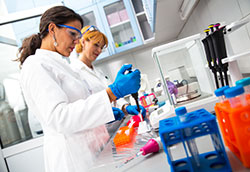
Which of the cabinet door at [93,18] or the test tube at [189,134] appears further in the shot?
the cabinet door at [93,18]

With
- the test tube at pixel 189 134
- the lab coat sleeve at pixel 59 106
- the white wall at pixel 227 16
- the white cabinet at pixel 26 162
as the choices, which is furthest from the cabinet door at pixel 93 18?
the test tube at pixel 189 134

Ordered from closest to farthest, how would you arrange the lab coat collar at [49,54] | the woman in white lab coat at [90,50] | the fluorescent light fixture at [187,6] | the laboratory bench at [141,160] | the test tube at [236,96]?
1. the test tube at [236,96]
2. the laboratory bench at [141,160]
3. the lab coat collar at [49,54]
4. the fluorescent light fixture at [187,6]
5. the woman in white lab coat at [90,50]

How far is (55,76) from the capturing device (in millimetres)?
1057

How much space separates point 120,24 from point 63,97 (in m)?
2.31

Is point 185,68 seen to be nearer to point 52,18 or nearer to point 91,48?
point 52,18

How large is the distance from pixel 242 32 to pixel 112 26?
214cm

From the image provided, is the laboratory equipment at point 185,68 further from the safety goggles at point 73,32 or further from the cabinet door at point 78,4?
the cabinet door at point 78,4

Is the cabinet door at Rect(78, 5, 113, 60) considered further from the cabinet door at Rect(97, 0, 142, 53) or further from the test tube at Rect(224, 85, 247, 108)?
the test tube at Rect(224, 85, 247, 108)

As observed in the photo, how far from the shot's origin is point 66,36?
118 cm

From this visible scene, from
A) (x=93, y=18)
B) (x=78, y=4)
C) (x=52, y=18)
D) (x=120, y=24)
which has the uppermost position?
(x=78, y=4)

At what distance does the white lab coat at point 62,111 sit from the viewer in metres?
0.91

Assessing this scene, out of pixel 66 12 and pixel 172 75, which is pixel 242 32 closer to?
pixel 172 75

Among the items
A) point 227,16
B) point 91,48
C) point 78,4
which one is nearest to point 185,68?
point 227,16

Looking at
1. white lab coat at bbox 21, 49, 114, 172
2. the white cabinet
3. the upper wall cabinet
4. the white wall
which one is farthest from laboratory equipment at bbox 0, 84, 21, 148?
the white wall
